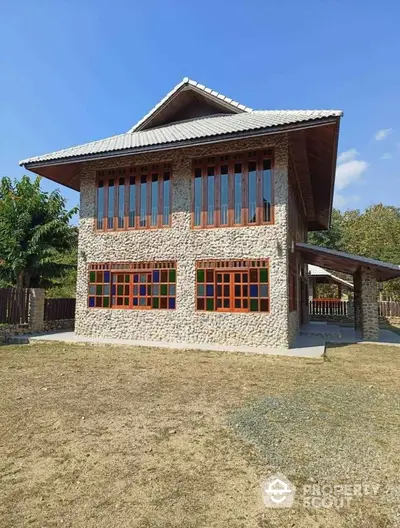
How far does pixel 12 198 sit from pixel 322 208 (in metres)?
17.3

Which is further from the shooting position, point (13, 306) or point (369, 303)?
point (13, 306)

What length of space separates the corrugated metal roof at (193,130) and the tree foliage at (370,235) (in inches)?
1068

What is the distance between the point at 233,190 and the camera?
13.6m

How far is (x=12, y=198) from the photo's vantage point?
18.3m

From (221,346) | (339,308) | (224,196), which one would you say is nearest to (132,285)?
(221,346)

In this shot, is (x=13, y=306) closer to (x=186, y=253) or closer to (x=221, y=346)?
(x=186, y=253)

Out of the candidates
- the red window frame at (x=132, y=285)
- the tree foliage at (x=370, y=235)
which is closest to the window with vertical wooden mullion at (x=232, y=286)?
the red window frame at (x=132, y=285)

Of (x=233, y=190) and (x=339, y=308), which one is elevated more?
(x=233, y=190)

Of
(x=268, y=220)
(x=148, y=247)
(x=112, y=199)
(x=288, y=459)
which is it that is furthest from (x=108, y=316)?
(x=288, y=459)

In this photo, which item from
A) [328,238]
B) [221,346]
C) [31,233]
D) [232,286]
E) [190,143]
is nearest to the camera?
[221,346]

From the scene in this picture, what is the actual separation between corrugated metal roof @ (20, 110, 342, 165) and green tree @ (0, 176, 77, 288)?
12.0 ft

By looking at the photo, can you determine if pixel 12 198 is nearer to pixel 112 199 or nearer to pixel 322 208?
pixel 112 199

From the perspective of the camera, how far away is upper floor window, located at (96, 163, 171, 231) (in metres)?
14.6

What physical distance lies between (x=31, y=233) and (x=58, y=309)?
395cm
